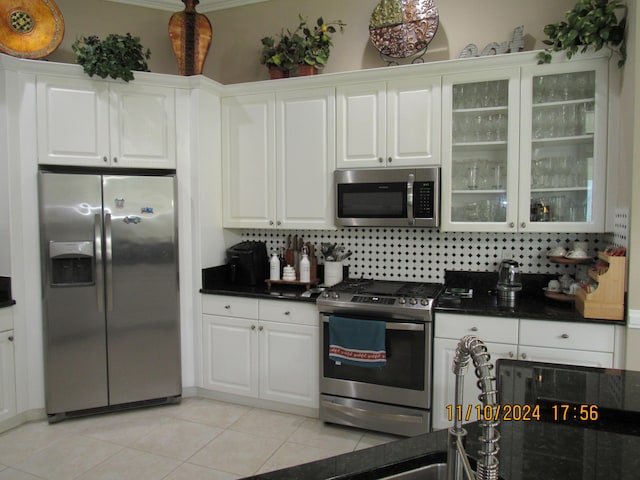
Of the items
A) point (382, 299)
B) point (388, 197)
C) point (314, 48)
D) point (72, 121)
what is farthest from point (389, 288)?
point (72, 121)

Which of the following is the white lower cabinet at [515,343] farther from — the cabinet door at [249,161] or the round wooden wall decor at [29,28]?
the round wooden wall decor at [29,28]

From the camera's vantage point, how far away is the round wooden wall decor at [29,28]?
9.54ft

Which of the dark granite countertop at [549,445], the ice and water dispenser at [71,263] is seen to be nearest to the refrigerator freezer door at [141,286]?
the ice and water dispenser at [71,263]

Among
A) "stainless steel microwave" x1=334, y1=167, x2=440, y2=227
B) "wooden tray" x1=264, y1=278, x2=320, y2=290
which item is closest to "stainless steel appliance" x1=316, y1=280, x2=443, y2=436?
"wooden tray" x1=264, y1=278, x2=320, y2=290

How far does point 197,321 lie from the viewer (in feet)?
10.8

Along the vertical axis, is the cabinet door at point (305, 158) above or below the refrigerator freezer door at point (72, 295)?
above

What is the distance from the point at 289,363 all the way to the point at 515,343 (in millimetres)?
1480

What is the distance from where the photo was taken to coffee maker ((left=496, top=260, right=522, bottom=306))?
2799mm

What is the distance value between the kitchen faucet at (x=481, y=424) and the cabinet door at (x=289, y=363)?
2.12 metres

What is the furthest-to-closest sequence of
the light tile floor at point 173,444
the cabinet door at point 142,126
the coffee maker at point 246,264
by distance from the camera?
the coffee maker at point 246,264 → the cabinet door at point 142,126 → the light tile floor at point 173,444

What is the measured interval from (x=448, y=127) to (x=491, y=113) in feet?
0.95

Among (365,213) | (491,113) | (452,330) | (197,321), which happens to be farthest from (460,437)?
(197,321)

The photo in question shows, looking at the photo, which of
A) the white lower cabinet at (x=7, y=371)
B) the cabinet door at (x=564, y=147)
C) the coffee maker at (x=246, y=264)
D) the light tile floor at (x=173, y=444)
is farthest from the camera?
the coffee maker at (x=246, y=264)

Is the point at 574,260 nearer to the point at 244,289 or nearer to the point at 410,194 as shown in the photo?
the point at 410,194
